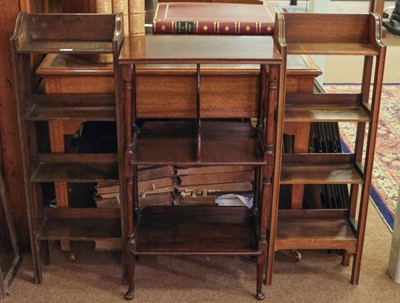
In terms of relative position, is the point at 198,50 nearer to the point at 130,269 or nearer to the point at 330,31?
the point at 330,31

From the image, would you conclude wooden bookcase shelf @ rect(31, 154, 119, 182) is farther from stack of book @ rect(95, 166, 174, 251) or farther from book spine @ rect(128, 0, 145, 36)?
book spine @ rect(128, 0, 145, 36)

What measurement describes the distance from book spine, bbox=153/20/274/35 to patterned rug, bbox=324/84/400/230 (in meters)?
1.22

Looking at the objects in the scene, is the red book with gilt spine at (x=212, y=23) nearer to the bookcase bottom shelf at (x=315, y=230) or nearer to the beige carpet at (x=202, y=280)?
the bookcase bottom shelf at (x=315, y=230)

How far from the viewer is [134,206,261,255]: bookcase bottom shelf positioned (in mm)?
2558

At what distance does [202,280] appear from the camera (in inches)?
108

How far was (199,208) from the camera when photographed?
9.16 ft

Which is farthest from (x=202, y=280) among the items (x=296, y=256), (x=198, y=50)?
(x=198, y=50)

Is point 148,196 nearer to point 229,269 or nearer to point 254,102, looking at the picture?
point 229,269

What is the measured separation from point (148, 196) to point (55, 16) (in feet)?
2.99

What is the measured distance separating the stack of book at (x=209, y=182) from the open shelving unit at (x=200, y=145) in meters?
0.10

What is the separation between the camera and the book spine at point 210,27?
8.43 feet

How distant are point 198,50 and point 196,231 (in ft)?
2.50

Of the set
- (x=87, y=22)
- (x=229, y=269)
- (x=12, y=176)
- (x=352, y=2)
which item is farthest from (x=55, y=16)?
(x=352, y=2)

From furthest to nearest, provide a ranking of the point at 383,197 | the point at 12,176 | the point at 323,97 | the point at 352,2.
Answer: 1. the point at 352,2
2. the point at 383,197
3. the point at 12,176
4. the point at 323,97
